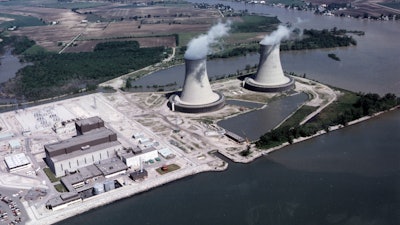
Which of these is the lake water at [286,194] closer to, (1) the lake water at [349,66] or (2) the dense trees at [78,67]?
(1) the lake water at [349,66]

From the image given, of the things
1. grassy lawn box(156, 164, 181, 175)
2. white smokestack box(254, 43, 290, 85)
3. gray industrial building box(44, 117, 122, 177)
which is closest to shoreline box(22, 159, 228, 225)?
grassy lawn box(156, 164, 181, 175)

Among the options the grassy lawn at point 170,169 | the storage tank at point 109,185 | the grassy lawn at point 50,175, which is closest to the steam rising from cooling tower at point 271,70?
the grassy lawn at point 170,169

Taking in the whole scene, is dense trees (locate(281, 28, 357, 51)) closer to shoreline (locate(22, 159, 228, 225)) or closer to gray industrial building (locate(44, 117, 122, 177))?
gray industrial building (locate(44, 117, 122, 177))

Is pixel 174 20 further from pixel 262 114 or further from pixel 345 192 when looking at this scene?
pixel 345 192

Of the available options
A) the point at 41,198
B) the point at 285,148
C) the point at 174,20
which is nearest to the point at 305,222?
the point at 285,148

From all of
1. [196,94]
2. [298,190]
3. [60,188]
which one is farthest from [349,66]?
[60,188]

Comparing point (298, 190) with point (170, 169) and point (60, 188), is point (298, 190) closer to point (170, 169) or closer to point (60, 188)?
point (170, 169)
